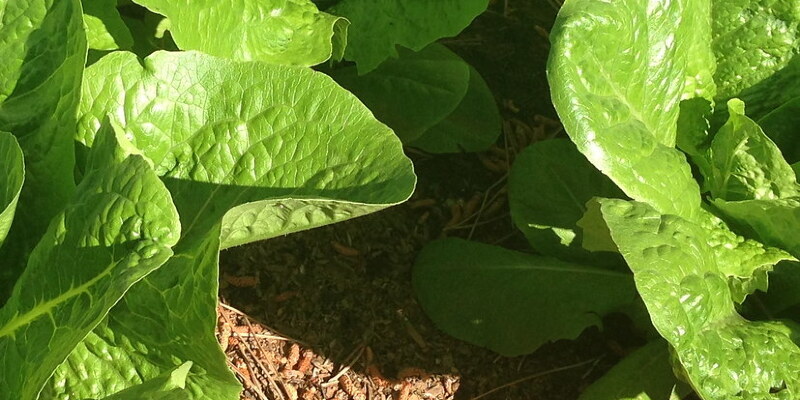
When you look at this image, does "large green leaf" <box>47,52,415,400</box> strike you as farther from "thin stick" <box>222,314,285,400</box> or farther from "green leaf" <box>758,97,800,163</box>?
"green leaf" <box>758,97,800,163</box>

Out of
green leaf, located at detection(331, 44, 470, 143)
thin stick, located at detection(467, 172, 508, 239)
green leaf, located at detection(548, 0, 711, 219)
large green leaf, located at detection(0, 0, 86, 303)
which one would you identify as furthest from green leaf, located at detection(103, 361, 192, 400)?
thin stick, located at detection(467, 172, 508, 239)

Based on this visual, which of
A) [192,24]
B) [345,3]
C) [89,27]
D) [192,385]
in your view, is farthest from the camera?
[345,3]

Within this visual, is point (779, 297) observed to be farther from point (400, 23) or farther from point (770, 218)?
point (400, 23)

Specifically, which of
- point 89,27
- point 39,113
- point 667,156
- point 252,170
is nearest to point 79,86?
point 39,113

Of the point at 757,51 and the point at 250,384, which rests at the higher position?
the point at 757,51

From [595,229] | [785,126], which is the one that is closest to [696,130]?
[785,126]

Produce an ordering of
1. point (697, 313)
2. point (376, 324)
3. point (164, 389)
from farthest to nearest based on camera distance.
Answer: point (376, 324) < point (697, 313) < point (164, 389)

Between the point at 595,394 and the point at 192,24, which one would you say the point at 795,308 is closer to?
the point at 595,394
